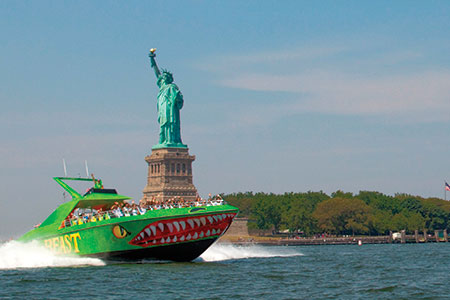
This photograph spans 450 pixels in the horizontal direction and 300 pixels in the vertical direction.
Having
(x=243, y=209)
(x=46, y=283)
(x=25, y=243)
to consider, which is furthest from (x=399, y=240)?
(x=46, y=283)

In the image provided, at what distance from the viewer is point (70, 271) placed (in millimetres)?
49438

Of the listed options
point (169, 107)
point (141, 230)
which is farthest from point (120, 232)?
point (169, 107)

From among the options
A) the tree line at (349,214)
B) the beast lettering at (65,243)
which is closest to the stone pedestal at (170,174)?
the tree line at (349,214)

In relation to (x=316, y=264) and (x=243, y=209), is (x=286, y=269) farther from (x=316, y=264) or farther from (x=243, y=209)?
(x=243, y=209)

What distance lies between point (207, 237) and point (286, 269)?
18.4 ft

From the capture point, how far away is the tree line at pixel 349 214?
160 meters

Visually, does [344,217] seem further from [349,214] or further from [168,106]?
[168,106]

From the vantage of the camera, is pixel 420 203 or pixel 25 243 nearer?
pixel 25 243

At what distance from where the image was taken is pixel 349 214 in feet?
524

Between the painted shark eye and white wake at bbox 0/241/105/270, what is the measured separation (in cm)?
286

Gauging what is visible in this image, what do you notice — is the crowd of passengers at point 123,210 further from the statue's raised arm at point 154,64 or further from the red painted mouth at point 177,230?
the statue's raised arm at point 154,64

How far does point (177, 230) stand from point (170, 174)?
103142 mm

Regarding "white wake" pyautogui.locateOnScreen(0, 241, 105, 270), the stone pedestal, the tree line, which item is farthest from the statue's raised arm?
"white wake" pyautogui.locateOnScreen(0, 241, 105, 270)

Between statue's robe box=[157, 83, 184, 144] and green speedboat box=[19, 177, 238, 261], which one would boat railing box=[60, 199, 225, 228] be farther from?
statue's robe box=[157, 83, 184, 144]
